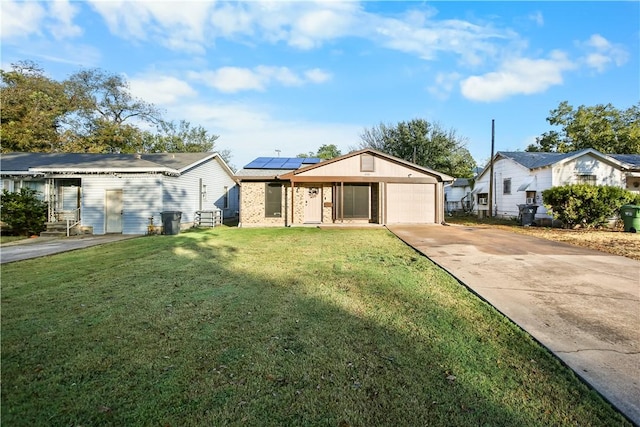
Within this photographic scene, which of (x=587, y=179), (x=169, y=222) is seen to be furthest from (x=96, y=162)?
(x=587, y=179)

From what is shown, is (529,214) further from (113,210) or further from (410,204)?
(113,210)

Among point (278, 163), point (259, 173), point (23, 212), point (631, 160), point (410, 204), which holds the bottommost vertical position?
point (23, 212)

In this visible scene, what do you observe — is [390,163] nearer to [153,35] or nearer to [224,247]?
[224,247]

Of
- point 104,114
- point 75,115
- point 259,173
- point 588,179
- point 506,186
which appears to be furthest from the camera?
point 104,114

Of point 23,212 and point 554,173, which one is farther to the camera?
point 554,173

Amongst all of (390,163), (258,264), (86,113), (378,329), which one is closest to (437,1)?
(390,163)

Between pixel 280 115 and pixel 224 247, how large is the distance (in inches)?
678

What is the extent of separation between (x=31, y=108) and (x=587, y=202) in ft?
127

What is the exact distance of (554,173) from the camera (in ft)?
55.3

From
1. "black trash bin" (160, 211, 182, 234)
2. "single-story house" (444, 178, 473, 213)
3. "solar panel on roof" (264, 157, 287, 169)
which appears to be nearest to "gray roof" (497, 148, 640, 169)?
"single-story house" (444, 178, 473, 213)

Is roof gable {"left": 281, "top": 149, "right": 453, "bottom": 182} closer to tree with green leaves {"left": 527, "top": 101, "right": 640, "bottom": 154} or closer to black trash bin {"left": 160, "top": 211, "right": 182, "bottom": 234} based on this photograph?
black trash bin {"left": 160, "top": 211, "right": 182, "bottom": 234}

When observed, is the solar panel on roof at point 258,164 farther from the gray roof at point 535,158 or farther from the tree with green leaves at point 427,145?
the tree with green leaves at point 427,145

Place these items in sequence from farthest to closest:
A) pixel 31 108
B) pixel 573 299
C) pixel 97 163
Answer: pixel 31 108
pixel 97 163
pixel 573 299

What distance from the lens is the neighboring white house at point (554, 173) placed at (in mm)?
16841
